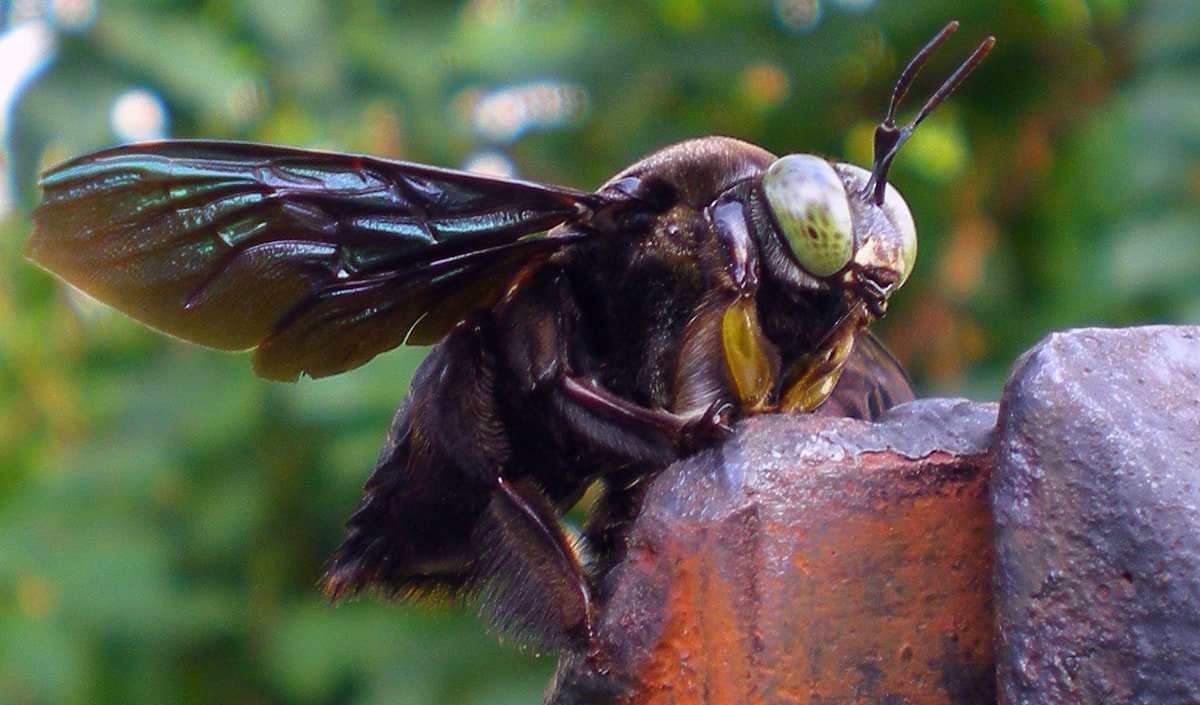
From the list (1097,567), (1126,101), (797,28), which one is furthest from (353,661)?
(1097,567)

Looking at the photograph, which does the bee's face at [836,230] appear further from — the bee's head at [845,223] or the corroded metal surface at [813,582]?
the corroded metal surface at [813,582]

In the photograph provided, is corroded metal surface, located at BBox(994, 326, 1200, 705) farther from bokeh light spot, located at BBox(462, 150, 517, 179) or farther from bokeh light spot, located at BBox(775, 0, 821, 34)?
bokeh light spot, located at BBox(462, 150, 517, 179)

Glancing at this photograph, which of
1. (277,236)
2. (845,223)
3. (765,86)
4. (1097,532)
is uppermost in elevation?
(277,236)

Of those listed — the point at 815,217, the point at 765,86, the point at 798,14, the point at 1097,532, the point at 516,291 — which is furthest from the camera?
the point at 765,86

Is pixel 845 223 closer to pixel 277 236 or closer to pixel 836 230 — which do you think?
pixel 836 230

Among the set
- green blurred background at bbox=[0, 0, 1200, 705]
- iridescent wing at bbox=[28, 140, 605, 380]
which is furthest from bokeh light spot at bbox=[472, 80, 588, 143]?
iridescent wing at bbox=[28, 140, 605, 380]

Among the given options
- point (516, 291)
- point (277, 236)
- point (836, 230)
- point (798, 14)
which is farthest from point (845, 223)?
point (798, 14)

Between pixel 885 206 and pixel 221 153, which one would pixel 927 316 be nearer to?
pixel 885 206
